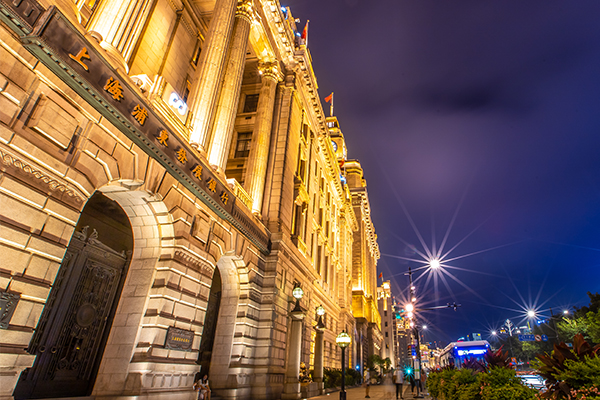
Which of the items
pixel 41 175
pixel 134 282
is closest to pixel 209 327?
pixel 134 282

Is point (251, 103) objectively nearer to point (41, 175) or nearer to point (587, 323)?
point (41, 175)

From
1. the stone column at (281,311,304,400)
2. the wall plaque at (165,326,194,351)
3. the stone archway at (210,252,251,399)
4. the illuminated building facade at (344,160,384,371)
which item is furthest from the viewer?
the illuminated building facade at (344,160,384,371)

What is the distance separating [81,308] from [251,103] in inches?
861

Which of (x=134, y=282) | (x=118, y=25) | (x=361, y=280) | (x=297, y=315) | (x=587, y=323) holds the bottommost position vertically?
(x=134, y=282)

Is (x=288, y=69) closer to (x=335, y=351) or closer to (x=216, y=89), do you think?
(x=216, y=89)

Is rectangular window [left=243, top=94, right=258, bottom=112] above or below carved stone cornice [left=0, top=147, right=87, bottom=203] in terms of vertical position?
above

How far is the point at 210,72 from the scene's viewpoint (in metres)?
16.4

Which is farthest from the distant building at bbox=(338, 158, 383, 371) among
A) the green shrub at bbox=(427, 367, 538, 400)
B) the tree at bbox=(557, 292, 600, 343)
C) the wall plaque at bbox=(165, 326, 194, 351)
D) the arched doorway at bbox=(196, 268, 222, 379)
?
the wall plaque at bbox=(165, 326, 194, 351)

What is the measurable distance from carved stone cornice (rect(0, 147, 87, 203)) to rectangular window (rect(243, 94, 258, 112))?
2232 centimetres

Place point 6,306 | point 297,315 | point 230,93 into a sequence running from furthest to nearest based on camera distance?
1. point 297,315
2. point 230,93
3. point 6,306

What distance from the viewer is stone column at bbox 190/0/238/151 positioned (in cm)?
1509

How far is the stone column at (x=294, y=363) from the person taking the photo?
1973 centimetres

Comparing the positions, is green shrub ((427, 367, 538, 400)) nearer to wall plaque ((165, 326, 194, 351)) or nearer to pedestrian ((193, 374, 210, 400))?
pedestrian ((193, 374, 210, 400))

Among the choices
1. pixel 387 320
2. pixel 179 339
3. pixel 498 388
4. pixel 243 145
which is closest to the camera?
pixel 498 388
